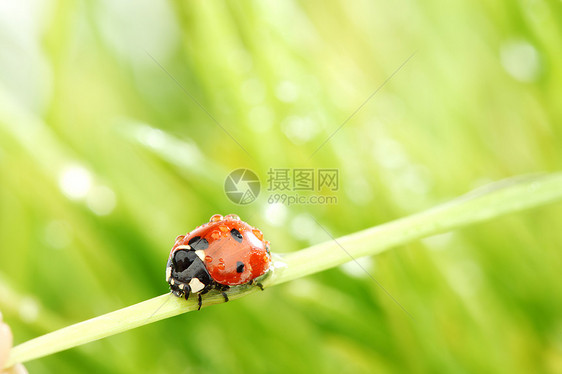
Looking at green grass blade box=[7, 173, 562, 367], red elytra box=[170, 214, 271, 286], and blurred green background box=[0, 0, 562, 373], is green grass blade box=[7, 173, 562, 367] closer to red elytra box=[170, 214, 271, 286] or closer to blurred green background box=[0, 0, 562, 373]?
red elytra box=[170, 214, 271, 286]

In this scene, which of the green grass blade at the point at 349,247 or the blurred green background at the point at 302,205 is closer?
the green grass blade at the point at 349,247

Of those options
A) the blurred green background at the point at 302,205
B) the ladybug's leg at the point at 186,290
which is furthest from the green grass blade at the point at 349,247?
the blurred green background at the point at 302,205

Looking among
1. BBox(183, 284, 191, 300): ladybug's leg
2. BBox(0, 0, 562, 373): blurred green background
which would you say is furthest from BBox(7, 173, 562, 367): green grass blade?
BBox(0, 0, 562, 373): blurred green background

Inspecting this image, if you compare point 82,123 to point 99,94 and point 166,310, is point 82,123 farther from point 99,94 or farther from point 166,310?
point 166,310

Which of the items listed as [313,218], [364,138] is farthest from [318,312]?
[364,138]

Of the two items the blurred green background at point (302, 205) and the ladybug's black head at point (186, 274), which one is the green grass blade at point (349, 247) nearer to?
the ladybug's black head at point (186, 274)

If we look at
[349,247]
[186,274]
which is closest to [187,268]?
[186,274]

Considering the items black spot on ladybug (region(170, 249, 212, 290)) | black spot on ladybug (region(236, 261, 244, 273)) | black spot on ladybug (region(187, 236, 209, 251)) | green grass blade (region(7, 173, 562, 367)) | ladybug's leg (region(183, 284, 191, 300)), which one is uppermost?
black spot on ladybug (region(187, 236, 209, 251))

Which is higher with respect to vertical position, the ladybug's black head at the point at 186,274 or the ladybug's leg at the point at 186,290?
the ladybug's black head at the point at 186,274
